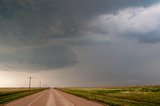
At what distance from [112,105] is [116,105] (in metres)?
0.44

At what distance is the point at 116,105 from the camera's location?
26734 mm

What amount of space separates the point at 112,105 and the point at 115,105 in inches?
13.0

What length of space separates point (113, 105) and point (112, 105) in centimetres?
11

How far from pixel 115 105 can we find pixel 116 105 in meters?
0.11

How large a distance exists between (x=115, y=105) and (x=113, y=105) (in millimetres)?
218

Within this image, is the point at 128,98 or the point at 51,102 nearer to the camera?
the point at 51,102

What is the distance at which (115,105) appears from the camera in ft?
87.7

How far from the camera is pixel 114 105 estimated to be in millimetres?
26750

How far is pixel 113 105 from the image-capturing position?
87.8ft

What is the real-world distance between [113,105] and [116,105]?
1.07 ft

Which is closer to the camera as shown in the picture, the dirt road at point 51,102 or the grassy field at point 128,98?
the dirt road at point 51,102

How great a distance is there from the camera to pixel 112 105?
26.8m

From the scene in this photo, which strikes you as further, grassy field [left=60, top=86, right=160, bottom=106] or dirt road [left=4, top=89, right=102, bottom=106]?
grassy field [left=60, top=86, right=160, bottom=106]
